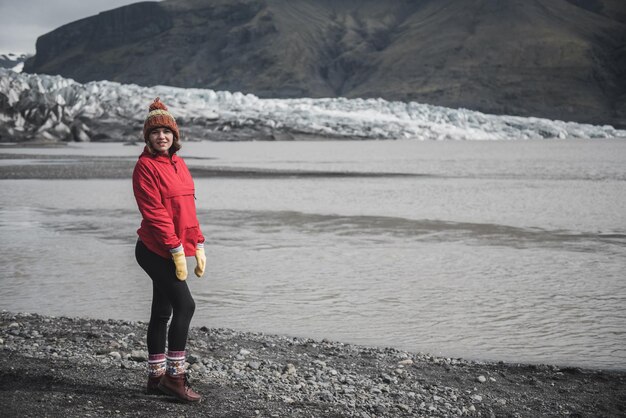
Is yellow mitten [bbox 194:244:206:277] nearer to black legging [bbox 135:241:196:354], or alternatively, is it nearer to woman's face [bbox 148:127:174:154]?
black legging [bbox 135:241:196:354]

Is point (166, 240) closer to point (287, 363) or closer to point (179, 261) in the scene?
point (179, 261)

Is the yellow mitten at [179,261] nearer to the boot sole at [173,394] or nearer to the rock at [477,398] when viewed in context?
the boot sole at [173,394]

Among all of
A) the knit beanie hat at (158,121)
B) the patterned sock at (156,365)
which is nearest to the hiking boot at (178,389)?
the patterned sock at (156,365)

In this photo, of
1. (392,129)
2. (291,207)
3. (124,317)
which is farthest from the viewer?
(392,129)

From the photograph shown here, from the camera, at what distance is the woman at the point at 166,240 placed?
16.5ft

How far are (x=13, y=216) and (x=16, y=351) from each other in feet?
40.7

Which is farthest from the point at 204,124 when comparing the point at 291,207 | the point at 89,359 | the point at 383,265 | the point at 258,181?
the point at 89,359

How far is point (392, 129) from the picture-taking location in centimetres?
9688

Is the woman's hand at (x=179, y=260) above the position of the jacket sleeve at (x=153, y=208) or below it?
below

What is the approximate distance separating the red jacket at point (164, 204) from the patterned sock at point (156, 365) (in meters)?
0.73

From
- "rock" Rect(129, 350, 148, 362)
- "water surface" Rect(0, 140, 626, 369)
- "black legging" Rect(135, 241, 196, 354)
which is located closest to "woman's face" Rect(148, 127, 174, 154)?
"black legging" Rect(135, 241, 196, 354)

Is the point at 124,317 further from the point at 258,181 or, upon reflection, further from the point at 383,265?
the point at 258,181

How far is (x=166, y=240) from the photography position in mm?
5000

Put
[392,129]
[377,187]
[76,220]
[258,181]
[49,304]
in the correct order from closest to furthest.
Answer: [49,304] → [76,220] → [377,187] → [258,181] → [392,129]
